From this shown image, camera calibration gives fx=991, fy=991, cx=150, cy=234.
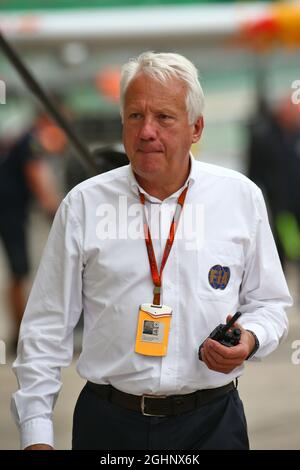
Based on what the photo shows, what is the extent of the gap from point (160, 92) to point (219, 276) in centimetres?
52

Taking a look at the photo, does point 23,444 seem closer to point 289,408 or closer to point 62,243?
point 62,243

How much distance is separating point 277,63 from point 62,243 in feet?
112

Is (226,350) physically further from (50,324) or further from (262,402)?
(262,402)

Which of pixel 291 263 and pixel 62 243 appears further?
pixel 291 263

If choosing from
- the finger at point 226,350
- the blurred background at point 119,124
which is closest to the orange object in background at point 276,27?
the blurred background at point 119,124

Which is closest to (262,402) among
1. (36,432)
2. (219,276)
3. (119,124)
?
(219,276)

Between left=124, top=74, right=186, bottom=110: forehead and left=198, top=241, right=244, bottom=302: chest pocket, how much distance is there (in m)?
0.40

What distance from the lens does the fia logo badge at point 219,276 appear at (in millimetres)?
2699

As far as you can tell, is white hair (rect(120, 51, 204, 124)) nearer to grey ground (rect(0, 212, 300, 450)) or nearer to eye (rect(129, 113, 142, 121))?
eye (rect(129, 113, 142, 121))

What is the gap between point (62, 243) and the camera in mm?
2719

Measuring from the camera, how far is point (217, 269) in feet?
8.90

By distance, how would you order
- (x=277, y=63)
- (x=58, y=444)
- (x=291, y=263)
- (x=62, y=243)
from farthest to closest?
(x=277, y=63) → (x=291, y=263) → (x=58, y=444) → (x=62, y=243)

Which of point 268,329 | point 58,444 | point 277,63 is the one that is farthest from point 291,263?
point 277,63

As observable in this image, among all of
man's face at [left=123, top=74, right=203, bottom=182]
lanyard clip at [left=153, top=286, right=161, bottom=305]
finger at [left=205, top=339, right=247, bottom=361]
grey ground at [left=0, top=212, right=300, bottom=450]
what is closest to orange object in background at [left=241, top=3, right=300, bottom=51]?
grey ground at [left=0, top=212, right=300, bottom=450]
